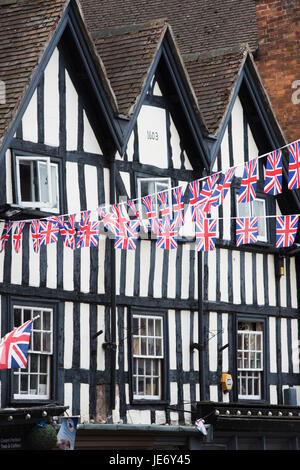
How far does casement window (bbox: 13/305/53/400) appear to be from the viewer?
1989 cm

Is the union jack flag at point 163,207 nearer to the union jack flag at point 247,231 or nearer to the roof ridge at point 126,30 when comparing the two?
the union jack flag at point 247,231

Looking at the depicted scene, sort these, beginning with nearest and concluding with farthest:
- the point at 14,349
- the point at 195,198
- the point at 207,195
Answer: the point at 14,349 < the point at 207,195 < the point at 195,198

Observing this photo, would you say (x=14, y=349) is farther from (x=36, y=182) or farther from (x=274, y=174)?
(x=274, y=174)

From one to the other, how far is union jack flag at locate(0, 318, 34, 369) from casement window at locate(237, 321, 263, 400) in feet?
20.7

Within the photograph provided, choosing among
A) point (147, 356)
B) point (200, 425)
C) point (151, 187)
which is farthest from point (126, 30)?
point (200, 425)

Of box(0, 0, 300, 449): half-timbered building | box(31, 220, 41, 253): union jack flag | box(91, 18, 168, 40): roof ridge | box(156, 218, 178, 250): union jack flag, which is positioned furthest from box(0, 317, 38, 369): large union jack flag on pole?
box(91, 18, 168, 40): roof ridge

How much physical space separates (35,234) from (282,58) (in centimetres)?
878

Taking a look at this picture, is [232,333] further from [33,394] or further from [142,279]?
[33,394]

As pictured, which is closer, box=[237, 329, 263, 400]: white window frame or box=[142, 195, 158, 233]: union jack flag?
box=[142, 195, 158, 233]: union jack flag

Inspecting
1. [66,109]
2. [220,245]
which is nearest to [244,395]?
[220,245]

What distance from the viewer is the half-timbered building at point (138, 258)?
66.4ft

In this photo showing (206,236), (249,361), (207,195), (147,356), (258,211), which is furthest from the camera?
(258,211)

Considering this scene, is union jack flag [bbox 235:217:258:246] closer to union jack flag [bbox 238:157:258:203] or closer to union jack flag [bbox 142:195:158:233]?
union jack flag [bbox 238:157:258:203]

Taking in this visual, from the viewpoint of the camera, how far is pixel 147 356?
21.8m
